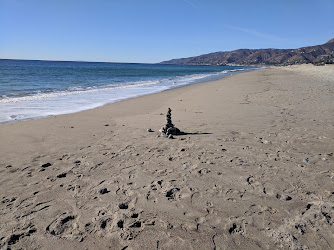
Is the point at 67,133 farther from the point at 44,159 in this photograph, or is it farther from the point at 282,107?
the point at 282,107

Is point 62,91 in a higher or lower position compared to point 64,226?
higher

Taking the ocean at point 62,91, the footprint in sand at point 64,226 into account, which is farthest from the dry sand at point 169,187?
the ocean at point 62,91

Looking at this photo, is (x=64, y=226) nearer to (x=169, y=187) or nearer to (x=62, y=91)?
(x=169, y=187)

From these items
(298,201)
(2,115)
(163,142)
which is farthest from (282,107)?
(2,115)

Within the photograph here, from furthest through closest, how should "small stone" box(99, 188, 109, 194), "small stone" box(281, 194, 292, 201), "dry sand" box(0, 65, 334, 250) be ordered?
"small stone" box(99, 188, 109, 194)
"small stone" box(281, 194, 292, 201)
"dry sand" box(0, 65, 334, 250)

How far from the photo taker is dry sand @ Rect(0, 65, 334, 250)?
280cm

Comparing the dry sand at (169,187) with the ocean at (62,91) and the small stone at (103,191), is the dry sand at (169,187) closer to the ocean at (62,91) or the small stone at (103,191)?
the small stone at (103,191)

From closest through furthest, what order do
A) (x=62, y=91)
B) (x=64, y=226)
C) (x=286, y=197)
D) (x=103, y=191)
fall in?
(x=64, y=226) < (x=286, y=197) < (x=103, y=191) < (x=62, y=91)

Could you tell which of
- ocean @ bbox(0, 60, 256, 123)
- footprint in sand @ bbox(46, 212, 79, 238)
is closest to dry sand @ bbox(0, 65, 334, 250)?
footprint in sand @ bbox(46, 212, 79, 238)

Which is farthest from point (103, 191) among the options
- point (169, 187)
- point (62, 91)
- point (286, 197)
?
point (62, 91)

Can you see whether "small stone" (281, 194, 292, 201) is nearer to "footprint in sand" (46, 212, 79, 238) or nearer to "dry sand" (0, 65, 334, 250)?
"dry sand" (0, 65, 334, 250)

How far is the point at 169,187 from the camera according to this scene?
12.6 ft

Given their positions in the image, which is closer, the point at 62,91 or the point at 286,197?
the point at 286,197

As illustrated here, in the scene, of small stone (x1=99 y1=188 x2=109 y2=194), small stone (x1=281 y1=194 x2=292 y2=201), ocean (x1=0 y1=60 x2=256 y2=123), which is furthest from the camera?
ocean (x1=0 y1=60 x2=256 y2=123)
